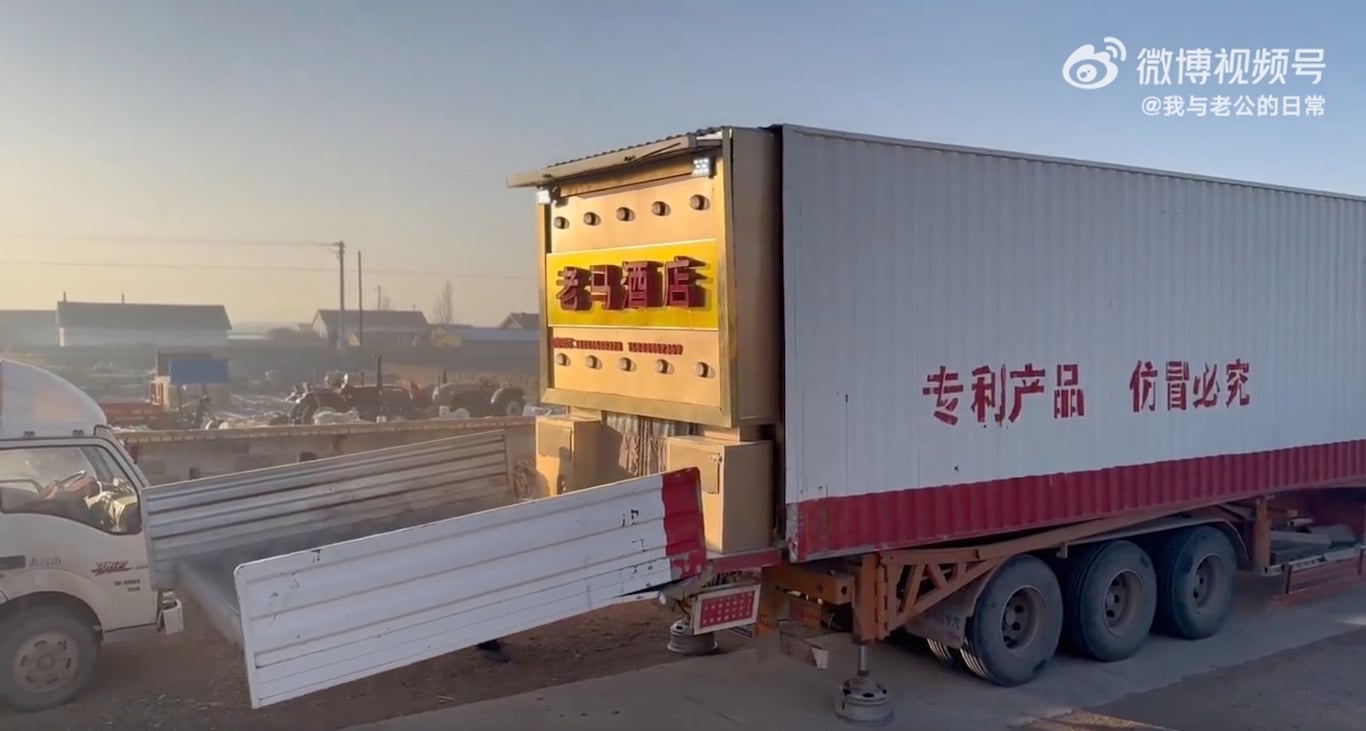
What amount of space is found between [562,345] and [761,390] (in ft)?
7.23

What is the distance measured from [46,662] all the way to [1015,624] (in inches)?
260

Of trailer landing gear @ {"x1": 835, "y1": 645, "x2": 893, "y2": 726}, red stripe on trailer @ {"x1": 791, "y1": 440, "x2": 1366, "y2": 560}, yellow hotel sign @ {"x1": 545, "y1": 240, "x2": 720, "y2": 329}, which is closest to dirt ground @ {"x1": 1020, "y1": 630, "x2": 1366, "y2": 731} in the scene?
trailer landing gear @ {"x1": 835, "y1": 645, "x2": 893, "y2": 726}

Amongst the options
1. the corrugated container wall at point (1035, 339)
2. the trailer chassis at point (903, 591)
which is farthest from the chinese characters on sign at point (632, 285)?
the trailer chassis at point (903, 591)

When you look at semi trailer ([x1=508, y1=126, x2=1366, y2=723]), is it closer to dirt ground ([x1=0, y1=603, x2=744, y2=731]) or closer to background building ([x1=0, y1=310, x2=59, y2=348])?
dirt ground ([x1=0, y1=603, x2=744, y2=731])

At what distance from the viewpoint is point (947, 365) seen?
6637mm

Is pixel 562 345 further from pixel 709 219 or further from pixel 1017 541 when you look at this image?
pixel 1017 541

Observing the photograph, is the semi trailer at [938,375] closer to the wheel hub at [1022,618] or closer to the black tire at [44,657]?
the wheel hub at [1022,618]

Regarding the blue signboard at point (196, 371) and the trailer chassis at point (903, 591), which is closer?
the trailer chassis at point (903, 591)

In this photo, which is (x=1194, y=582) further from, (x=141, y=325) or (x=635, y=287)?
(x=141, y=325)

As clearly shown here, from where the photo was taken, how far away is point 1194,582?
27.6 ft

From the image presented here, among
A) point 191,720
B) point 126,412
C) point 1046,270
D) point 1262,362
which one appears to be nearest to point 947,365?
point 1046,270

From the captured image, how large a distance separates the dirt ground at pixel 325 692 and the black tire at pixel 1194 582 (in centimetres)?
350

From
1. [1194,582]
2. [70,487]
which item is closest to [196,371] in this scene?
[70,487]

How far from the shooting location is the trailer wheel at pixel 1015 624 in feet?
23.3
